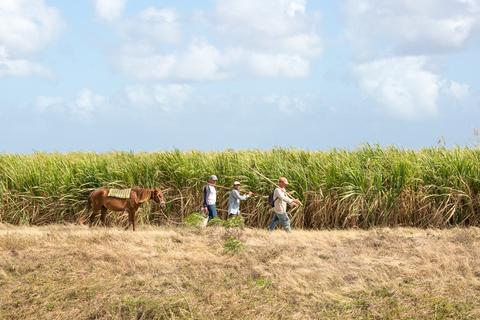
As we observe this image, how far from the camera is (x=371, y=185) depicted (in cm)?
1778

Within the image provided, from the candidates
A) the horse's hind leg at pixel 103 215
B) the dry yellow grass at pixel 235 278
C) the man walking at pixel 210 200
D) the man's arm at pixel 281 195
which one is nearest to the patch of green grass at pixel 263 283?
the dry yellow grass at pixel 235 278

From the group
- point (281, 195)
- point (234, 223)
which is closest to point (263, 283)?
point (234, 223)

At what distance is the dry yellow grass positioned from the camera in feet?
33.7

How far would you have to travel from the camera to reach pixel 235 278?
36.3 feet

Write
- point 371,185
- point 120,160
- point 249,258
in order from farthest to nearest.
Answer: point 120,160 → point 371,185 → point 249,258

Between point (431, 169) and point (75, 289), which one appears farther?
point (431, 169)

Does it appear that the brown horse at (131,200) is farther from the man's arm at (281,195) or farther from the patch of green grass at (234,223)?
the man's arm at (281,195)

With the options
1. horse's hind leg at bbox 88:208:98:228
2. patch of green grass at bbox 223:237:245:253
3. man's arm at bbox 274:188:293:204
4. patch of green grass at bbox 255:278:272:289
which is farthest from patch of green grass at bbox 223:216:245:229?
horse's hind leg at bbox 88:208:98:228

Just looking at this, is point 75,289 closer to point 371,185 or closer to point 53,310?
point 53,310

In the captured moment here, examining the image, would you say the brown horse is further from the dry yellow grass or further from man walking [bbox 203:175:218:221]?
the dry yellow grass

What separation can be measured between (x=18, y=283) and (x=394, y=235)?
22.1 ft

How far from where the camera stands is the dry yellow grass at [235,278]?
10.3 meters

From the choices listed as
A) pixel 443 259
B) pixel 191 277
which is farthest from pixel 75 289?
pixel 443 259

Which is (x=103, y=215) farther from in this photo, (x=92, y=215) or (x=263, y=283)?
(x=263, y=283)
